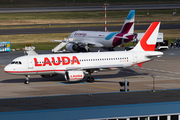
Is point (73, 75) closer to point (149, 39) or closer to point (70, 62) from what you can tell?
point (70, 62)

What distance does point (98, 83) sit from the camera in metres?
58.3

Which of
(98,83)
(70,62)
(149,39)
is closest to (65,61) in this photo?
(70,62)

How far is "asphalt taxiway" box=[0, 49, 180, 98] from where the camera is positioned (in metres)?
51.4

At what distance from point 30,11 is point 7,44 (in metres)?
89.8

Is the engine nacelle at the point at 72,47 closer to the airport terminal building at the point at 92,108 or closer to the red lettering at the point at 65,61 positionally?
the red lettering at the point at 65,61

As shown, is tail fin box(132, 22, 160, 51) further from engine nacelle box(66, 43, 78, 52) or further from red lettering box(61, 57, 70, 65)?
engine nacelle box(66, 43, 78, 52)

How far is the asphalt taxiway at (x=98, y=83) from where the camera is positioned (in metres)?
51.4

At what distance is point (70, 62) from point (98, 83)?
5.28 meters

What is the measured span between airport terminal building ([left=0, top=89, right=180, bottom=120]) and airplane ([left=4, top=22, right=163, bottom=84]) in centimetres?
2046

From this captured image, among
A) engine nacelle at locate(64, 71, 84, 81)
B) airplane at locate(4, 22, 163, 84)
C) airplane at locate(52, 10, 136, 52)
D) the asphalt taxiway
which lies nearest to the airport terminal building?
the asphalt taxiway

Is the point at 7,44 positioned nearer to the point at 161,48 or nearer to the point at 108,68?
the point at 161,48

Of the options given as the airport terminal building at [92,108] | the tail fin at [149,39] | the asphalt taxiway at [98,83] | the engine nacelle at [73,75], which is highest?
the tail fin at [149,39]

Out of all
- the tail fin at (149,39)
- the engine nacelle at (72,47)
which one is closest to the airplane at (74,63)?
the tail fin at (149,39)

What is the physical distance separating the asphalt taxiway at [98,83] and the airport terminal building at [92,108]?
567 inches
